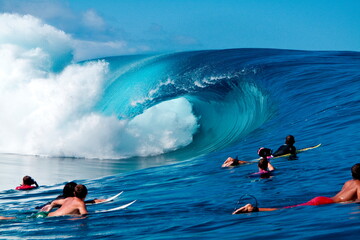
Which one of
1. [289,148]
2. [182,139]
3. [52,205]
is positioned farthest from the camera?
[182,139]

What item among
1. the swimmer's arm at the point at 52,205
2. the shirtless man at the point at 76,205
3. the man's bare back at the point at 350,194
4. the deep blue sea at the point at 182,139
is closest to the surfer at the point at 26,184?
the deep blue sea at the point at 182,139

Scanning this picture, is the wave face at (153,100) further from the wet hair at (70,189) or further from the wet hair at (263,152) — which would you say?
the wet hair at (70,189)

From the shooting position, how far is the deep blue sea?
675 centimetres

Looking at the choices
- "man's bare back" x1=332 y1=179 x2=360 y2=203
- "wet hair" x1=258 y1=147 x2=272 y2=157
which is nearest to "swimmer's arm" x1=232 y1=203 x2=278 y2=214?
"man's bare back" x1=332 y1=179 x2=360 y2=203

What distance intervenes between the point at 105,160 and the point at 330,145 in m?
9.34

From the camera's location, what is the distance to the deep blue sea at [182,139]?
6.75m

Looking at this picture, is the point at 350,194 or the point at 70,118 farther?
the point at 70,118

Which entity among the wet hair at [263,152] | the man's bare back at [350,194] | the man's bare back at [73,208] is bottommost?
the man's bare back at [350,194]

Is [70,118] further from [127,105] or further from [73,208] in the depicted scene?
[73,208]

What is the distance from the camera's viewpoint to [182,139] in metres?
22.0

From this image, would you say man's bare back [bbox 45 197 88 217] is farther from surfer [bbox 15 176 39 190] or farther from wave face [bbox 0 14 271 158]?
wave face [bbox 0 14 271 158]

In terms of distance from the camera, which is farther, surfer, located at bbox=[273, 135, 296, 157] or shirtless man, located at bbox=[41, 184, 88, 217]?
surfer, located at bbox=[273, 135, 296, 157]

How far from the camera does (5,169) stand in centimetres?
1605

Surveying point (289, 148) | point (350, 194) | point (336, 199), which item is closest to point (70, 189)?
point (336, 199)
